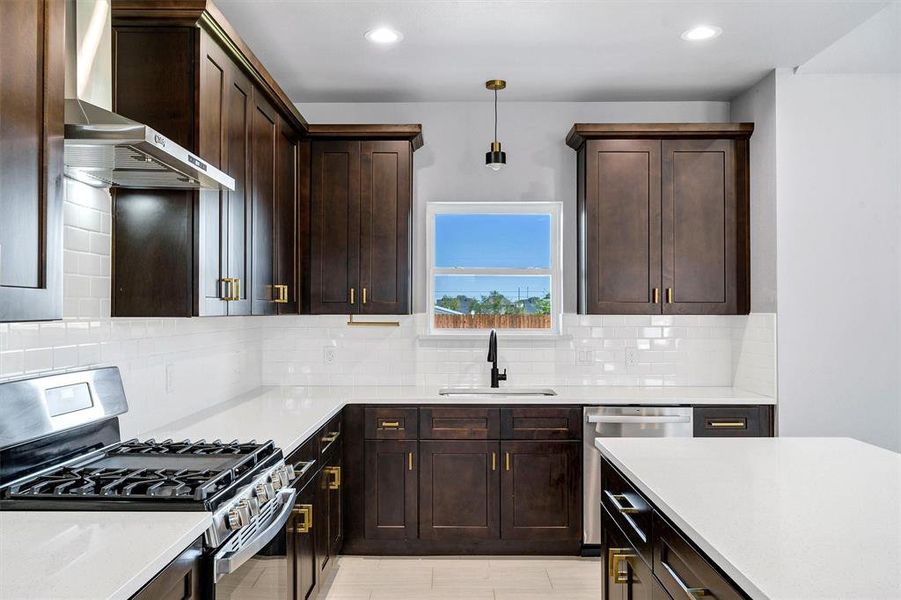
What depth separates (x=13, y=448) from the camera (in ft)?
6.03

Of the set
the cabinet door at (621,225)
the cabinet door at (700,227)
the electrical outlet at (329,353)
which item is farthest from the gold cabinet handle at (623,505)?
the electrical outlet at (329,353)

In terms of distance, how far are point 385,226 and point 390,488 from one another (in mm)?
1528

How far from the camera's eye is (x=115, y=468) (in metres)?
1.98

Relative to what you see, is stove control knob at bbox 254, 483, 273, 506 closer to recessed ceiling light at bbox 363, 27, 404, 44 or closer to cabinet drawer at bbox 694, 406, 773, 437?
recessed ceiling light at bbox 363, 27, 404, 44

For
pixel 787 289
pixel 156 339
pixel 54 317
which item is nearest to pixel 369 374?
pixel 156 339

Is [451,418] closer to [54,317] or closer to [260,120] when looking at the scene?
[260,120]

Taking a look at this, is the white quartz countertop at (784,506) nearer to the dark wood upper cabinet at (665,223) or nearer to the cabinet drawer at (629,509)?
the cabinet drawer at (629,509)

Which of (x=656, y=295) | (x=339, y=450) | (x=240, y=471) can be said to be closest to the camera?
(x=240, y=471)

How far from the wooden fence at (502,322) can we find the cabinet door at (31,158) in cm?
302

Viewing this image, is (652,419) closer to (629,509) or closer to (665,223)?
(665,223)

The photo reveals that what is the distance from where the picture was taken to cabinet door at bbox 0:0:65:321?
1280 mm

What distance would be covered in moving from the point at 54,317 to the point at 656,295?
328cm

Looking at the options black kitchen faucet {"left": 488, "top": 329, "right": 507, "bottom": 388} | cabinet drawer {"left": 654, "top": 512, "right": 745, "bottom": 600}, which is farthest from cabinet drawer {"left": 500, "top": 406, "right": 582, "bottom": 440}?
cabinet drawer {"left": 654, "top": 512, "right": 745, "bottom": 600}

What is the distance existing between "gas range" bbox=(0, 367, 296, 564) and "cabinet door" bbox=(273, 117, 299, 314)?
1243mm
